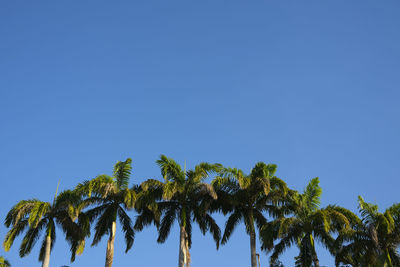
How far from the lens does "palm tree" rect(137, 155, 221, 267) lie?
1442 inches

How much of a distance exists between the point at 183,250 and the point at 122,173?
7.71 meters

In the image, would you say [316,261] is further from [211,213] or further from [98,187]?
[98,187]

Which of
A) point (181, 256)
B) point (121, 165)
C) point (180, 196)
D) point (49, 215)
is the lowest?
point (181, 256)

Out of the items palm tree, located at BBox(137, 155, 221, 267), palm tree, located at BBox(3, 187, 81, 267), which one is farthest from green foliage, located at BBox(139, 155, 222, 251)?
palm tree, located at BBox(3, 187, 81, 267)

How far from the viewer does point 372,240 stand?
34.1 m

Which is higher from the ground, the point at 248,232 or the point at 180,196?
the point at 180,196

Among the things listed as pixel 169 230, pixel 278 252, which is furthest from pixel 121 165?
pixel 278 252

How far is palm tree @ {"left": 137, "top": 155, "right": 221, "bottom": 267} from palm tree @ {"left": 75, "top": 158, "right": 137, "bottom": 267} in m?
1.43

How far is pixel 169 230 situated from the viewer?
3756 cm

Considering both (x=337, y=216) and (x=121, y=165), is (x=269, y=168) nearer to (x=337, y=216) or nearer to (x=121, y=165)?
(x=337, y=216)

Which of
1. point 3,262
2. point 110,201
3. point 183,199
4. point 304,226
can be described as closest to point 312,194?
point 304,226

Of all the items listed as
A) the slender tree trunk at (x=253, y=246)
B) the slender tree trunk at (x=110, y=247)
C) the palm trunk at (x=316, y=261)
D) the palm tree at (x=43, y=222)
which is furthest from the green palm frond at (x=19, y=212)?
the palm trunk at (x=316, y=261)

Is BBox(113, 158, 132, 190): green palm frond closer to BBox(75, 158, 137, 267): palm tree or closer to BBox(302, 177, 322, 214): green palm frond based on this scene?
BBox(75, 158, 137, 267): palm tree

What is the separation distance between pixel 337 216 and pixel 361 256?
12.1ft
